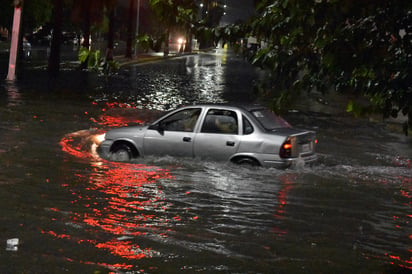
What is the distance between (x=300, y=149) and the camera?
1550 cm

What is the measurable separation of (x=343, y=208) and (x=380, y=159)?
6.58m

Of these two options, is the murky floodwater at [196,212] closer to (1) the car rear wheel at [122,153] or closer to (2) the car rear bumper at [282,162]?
(2) the car rear bumper at [282,162]

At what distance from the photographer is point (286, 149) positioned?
1516 centimetres

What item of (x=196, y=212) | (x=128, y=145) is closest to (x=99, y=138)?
(x=128, y=145)

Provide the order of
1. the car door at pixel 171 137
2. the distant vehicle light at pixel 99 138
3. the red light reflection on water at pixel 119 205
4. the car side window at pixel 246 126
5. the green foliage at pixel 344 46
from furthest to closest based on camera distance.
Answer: the distant vehicle light at pixel 99 138 → the car door at pixel 171 137 → the car side window at pixel 246 126 → the red light reflection on water at pixel 119 205 → the green foliage at pixel 344 46

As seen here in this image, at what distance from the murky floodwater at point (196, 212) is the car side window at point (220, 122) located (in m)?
0.66

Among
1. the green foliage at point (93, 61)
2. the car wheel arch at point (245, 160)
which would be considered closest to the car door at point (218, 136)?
the car wheel arch at point (245, 160)

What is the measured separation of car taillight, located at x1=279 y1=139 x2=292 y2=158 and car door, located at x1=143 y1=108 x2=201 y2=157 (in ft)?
5.90

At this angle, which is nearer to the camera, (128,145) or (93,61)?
(93,61)

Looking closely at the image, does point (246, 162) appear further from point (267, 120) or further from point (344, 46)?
point (344, 46)

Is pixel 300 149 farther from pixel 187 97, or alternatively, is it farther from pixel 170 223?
pixel 187 97

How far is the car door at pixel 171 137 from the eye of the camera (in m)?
16.0

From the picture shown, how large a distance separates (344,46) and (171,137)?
36.6 ft

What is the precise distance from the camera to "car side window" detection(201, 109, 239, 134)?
1576cm
